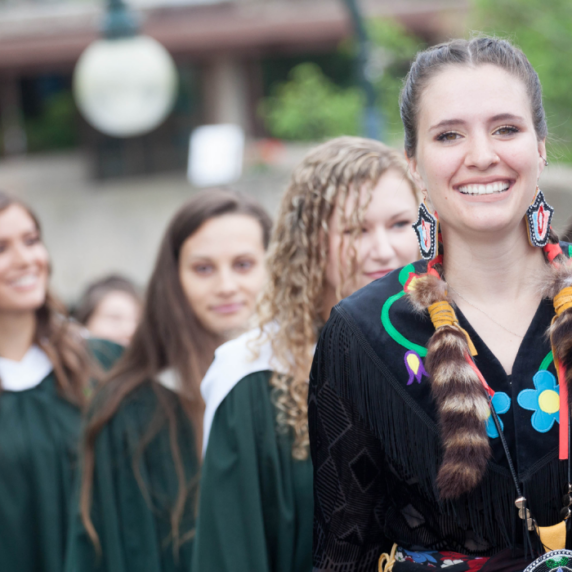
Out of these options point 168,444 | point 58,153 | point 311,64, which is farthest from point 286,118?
point 168,444

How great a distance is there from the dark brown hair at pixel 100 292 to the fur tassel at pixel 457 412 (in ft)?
13.6

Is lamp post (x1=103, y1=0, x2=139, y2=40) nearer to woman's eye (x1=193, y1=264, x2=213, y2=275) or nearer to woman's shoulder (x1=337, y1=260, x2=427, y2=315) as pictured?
woman's eye (x1=193, y1=264, x2=213, y2=275)

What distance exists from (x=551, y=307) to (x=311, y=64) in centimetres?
1287

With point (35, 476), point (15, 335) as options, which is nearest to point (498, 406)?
point (35, 476)

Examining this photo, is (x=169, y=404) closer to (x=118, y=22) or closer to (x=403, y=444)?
(x=403, y=444)

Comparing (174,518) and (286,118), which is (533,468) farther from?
(286,118)

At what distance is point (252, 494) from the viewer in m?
2.58

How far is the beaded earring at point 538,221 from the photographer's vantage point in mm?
1865

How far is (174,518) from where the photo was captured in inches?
133

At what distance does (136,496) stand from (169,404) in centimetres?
39

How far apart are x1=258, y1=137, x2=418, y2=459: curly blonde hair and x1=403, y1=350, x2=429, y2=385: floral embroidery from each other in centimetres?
78

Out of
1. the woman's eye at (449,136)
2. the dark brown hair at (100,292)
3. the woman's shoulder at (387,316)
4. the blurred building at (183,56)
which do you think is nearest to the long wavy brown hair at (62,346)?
the dark brown hair at (100,292)

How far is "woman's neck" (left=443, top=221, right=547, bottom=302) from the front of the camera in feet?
6.12

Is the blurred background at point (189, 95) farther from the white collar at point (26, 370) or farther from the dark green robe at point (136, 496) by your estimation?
the dark green robe at point (136, 496)
